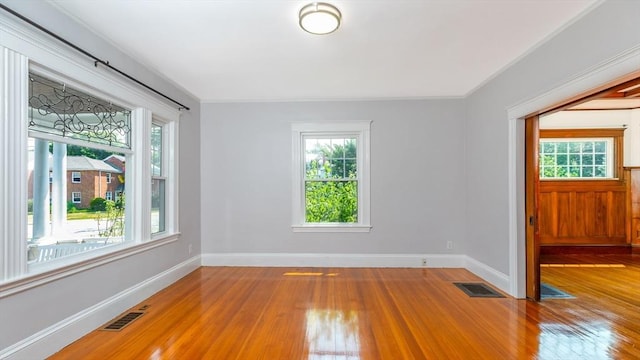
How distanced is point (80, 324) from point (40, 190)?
1.14 meters

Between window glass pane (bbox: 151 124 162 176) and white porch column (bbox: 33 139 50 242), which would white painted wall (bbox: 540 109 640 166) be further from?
white porch column (bbox: 33 139 50 242)

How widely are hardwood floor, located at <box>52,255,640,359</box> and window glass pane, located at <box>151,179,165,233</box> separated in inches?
30.9

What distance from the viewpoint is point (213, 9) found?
89.0 inches

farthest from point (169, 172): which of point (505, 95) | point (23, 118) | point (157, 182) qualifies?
point (505, 95)

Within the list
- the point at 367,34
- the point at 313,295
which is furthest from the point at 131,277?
the point at 367,34

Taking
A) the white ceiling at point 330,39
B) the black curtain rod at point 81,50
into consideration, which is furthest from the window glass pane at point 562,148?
the black curtain rod at point 81,50

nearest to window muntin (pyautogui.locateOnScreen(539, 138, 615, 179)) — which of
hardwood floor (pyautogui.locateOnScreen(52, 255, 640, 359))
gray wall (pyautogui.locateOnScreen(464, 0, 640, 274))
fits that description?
hardwood floor (pyautogui.locateOnScreen(52, 255, 640, 359))

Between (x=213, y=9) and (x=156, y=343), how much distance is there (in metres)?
2.67

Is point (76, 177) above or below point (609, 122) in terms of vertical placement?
below

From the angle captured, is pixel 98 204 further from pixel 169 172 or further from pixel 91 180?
pixel 169 172

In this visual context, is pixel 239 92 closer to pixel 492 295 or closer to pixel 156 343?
pixel 156 343

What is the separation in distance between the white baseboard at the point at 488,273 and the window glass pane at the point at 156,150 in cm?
440

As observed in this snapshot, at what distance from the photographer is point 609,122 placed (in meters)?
5.35

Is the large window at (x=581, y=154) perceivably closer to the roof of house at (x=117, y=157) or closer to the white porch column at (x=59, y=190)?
the roof of house at (x=117, y=157)
